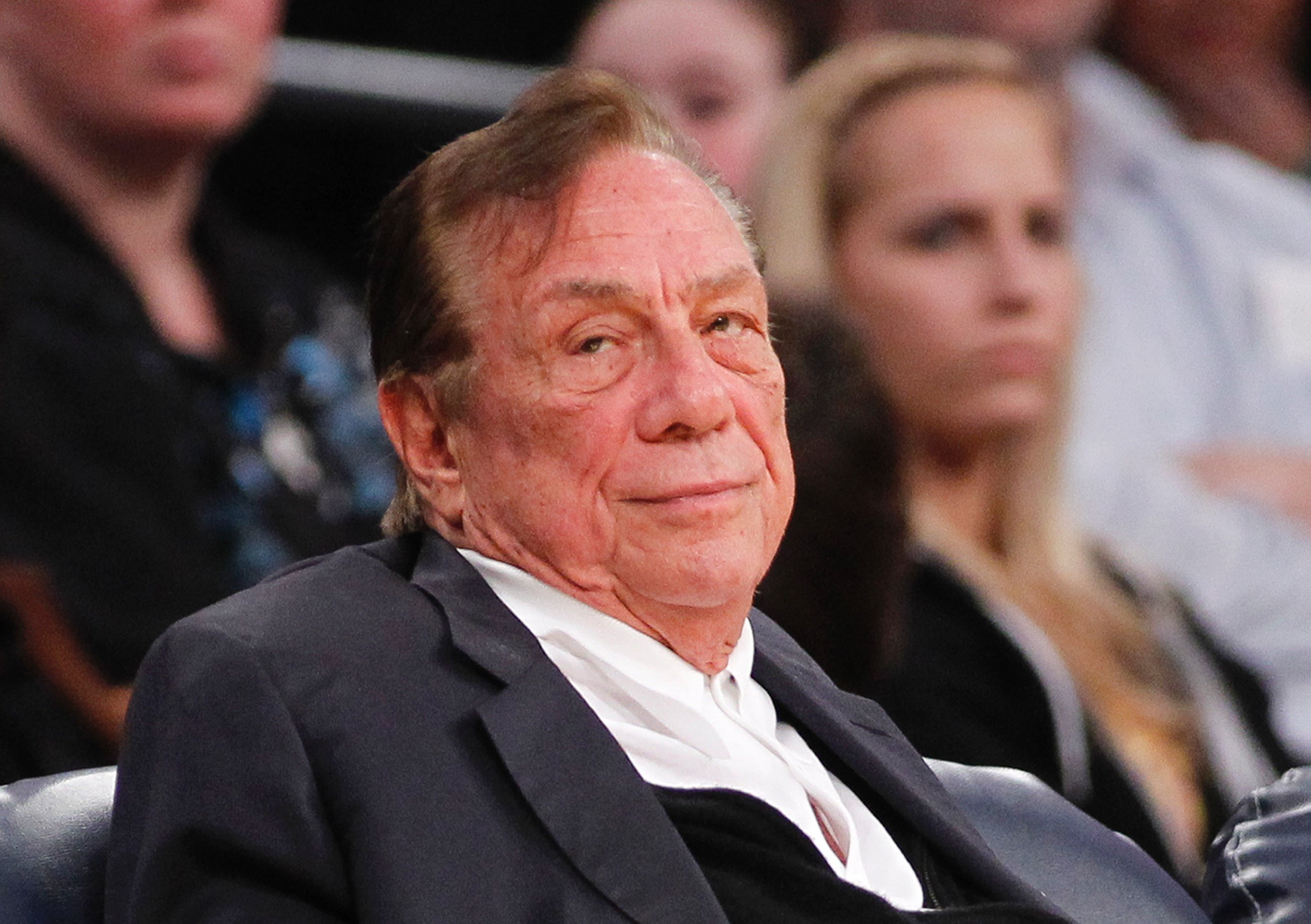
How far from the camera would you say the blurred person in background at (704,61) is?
3152 millimetres

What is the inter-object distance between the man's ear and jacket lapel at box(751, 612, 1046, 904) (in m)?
0.24

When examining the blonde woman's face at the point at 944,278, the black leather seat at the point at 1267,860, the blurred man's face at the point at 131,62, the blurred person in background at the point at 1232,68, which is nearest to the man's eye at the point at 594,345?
the black leather seat at the point at 1267,860

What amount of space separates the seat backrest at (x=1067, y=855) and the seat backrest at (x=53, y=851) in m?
0.60

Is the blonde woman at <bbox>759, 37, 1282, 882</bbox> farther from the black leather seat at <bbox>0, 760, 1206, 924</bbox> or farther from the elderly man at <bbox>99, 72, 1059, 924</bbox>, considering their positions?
the elderly man at <bbox>99, 72, 1059, 924</bbox>

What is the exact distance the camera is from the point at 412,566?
126 centimetres

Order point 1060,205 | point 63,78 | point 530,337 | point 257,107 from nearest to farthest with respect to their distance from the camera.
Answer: point 530,337, point 63,78, point 257,107, point 1060,205

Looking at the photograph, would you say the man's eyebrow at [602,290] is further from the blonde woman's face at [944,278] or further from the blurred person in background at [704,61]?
the blurred person in background at [704,61]

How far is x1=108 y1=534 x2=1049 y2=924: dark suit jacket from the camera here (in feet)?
3.33

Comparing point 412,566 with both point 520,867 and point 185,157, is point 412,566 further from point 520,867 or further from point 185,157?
point 185,157

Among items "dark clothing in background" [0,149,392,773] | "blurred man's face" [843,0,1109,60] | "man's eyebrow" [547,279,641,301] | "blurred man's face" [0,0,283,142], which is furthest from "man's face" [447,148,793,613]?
"blurred man's face" [843,0,1109,60]

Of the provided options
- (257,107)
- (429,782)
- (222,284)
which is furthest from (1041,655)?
(429,782)

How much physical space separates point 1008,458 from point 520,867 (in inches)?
77.5

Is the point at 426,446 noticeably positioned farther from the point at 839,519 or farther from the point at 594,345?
the point at 839,519

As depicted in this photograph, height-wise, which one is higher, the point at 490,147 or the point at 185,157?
the point at 490,147
